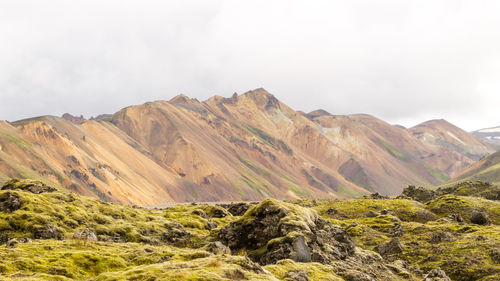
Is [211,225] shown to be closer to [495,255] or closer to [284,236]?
[284,236]

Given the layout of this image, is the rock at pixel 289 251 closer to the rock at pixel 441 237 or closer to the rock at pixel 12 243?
the rock at pixel 12 243

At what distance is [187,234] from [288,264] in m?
29.0

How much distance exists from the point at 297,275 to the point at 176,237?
31.7m

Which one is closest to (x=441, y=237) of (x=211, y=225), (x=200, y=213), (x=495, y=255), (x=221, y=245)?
(x=495, y=255)

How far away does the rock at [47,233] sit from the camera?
46031mm

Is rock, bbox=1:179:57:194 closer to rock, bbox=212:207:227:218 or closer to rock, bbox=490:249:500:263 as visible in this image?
rock, bbox=212:207:227:218

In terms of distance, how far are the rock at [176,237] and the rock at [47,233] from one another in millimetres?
14739

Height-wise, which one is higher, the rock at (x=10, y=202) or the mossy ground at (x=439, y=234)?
the rock at (x=10, y=202)

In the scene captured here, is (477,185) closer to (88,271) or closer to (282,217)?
(282,217)

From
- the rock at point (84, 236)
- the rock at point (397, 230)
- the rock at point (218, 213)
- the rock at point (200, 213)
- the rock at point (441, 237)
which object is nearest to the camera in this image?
the rock at point (84, 236)

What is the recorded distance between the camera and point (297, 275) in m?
28.6

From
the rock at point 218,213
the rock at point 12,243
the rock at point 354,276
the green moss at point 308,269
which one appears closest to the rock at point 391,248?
the rock at point 354,276

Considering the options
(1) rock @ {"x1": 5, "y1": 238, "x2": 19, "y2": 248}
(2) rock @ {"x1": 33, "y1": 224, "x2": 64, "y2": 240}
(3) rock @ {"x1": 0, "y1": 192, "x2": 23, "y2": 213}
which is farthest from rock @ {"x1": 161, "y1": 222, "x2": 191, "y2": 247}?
(1) rock @ {"x1": 5, "y1": 238, "x2": 19, "y2": 248}

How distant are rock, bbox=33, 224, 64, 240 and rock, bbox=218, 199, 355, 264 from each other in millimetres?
21110
